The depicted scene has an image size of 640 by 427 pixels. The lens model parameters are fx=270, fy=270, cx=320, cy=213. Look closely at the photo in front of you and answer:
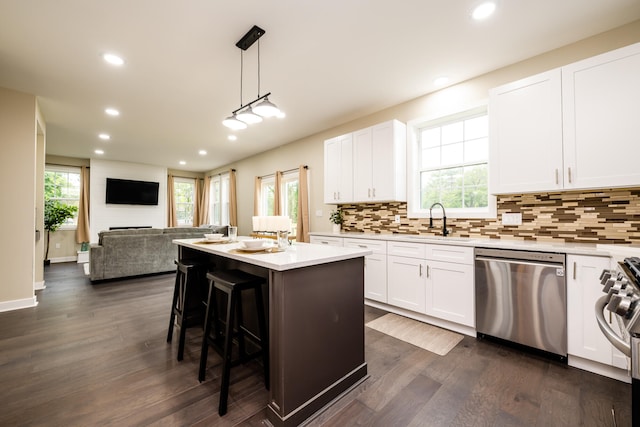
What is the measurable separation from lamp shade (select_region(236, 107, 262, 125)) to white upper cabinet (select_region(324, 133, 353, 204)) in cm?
186

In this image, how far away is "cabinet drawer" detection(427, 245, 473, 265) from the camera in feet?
8.52

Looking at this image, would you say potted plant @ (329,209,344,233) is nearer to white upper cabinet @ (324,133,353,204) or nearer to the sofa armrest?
white upper cabinet @ (324,133,353,204)

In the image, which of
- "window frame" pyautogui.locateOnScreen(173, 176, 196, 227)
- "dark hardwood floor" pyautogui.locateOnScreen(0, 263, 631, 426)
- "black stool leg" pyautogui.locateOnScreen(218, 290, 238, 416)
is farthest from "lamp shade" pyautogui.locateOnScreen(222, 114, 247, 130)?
"window frame" pyautogui.locateOnScreen(173, 176, 196, 227)

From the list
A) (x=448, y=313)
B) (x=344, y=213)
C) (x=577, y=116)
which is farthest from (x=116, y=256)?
(x=577, y=116)

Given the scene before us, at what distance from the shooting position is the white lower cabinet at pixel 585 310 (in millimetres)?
1945

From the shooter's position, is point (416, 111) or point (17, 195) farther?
point (416, 111)

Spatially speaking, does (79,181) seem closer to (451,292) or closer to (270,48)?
(270,48)

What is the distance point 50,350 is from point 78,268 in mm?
4896

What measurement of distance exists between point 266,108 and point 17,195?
3.62m

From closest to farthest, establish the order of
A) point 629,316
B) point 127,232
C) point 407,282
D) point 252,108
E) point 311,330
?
point 629,316, point 311,330, point 252,108, point 407,282, point 127,232

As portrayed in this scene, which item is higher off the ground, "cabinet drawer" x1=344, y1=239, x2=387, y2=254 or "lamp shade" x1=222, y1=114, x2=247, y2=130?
"lamp shade" x1=222, y1=114, x2=247, y2=130

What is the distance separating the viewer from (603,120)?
2.13m

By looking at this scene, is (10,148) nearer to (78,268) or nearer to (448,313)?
(78,268)

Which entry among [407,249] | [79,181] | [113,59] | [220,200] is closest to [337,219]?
[407,249]
